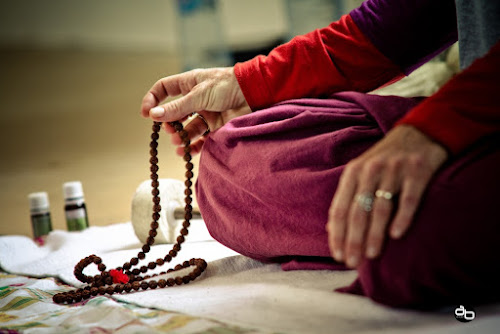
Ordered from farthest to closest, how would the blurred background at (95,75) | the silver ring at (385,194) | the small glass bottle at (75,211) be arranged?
1. the blurred background at (95,75)
2. the small glass bottle at (75,211)
3. the silver ring at (385,194)

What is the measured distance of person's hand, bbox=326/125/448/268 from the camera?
52 cm

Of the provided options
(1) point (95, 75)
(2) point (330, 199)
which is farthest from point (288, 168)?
(1) point (95, 75)

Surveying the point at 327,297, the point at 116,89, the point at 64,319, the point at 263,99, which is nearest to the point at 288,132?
the point at 263,99

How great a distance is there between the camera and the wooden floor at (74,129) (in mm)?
2490

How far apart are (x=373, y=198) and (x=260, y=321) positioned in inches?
7.5

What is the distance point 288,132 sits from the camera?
80 centimetres

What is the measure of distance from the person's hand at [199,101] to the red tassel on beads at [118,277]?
0.27m

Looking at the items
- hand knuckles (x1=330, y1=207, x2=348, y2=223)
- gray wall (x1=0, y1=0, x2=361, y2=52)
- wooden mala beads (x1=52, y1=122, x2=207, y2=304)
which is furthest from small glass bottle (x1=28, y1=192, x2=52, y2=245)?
gray wall (x1=0, y1=0, x2=361, y2=52)

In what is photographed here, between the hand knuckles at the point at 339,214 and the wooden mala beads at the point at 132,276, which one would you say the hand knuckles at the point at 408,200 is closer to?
the hand knuckles at the point at 339,214

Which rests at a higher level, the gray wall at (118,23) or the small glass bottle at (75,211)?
the gray wall at (118,23)

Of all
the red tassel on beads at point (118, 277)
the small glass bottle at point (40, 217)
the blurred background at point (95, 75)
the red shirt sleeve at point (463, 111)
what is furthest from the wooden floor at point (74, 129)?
the red shirt sleeve at point (463, 111)

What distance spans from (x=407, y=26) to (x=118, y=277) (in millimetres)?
670

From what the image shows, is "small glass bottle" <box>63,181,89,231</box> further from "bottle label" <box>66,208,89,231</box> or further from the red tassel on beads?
the red tassel on beads

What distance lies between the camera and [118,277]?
89 cm
